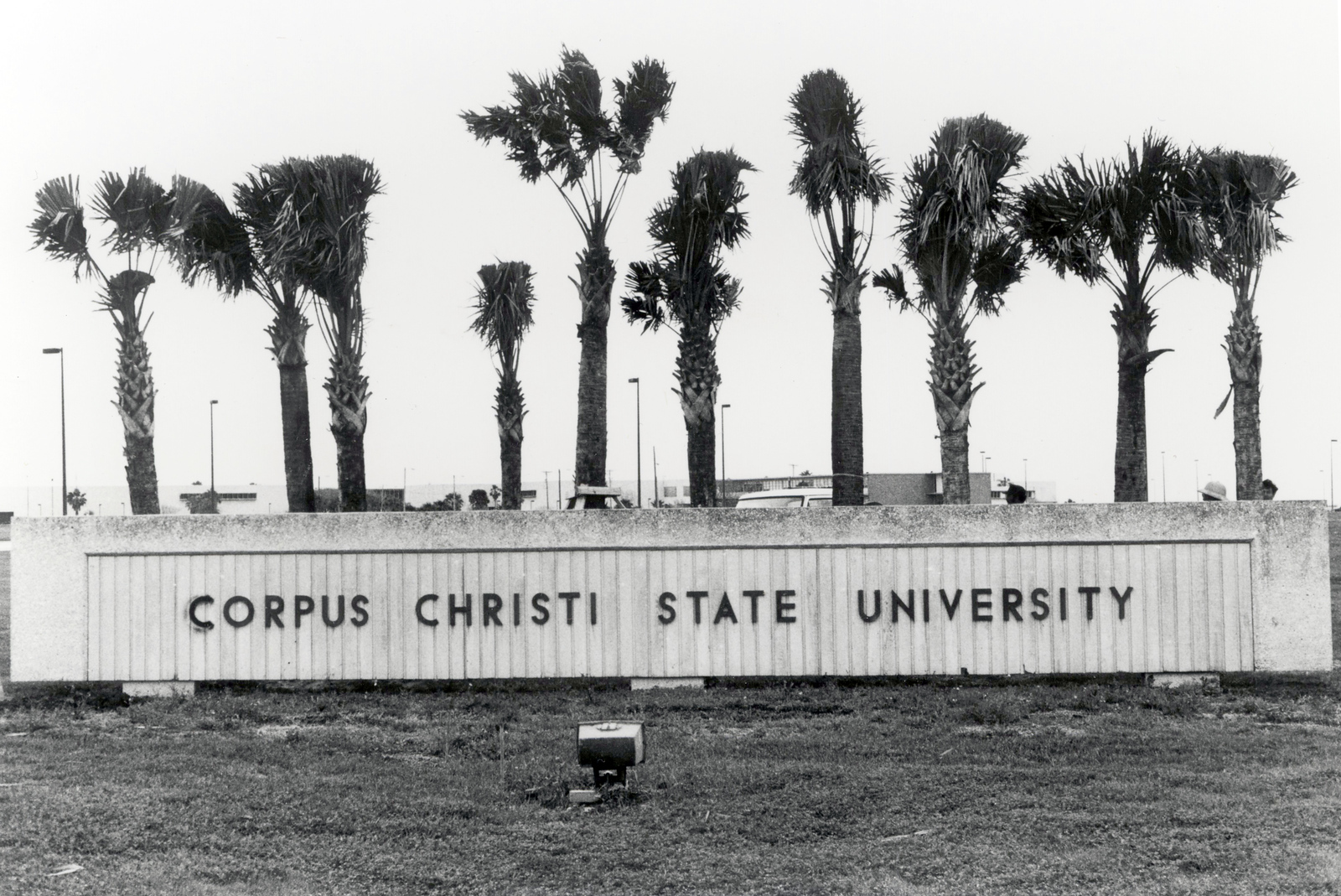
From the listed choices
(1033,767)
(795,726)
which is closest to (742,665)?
(795,726)

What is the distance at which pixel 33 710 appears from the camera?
11.4m

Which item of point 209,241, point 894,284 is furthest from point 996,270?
point 209,241

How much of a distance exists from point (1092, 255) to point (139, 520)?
12.4 m

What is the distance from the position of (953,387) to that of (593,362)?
512 cm

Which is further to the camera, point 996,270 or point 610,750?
point 996,270

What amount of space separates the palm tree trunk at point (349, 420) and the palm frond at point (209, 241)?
7.26 feet

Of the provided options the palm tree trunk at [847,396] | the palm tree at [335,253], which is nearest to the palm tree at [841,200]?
the palm tree trunk at [847,396]

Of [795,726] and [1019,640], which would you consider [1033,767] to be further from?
[1019,640]

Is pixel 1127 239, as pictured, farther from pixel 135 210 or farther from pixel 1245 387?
pixel 135 210

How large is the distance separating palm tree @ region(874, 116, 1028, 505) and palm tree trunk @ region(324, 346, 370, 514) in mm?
8075

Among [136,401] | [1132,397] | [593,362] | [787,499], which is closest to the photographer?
[1132,397]

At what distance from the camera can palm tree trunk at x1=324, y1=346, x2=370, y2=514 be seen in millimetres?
18516

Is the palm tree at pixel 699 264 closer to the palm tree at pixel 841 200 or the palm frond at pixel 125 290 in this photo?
the palm tree at pixel 841 200

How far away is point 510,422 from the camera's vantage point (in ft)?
89.7
